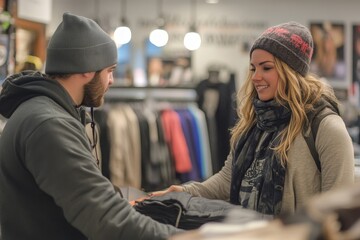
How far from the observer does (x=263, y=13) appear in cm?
802

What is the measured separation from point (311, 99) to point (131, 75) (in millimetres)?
5463

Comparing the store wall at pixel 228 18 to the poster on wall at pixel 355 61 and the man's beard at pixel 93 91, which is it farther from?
the man's beard at pixel 93 91

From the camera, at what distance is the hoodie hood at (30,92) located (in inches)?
70.9

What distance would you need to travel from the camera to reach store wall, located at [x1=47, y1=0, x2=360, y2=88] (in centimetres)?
795

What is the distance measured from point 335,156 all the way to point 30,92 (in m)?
1.11

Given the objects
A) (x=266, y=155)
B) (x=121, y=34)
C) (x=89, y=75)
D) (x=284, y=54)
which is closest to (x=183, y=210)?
(x=266, y=155)

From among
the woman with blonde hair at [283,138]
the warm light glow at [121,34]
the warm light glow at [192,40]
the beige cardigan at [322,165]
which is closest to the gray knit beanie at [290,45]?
the woman with blonde hair at [283,138]

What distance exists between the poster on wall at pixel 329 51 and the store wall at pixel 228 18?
79mm

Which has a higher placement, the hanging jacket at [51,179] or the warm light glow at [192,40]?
the warm light glow at [192,40]

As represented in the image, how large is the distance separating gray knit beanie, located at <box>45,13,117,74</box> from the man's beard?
0.16 feet

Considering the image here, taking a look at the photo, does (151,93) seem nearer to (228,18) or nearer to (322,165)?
(228,18)

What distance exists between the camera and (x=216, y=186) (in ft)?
8.05

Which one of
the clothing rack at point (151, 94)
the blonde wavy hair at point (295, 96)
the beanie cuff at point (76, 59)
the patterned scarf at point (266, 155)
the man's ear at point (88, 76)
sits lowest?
the clothing rack at point (151, 94)

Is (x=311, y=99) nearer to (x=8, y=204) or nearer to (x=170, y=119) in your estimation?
(x=8, y=204)
